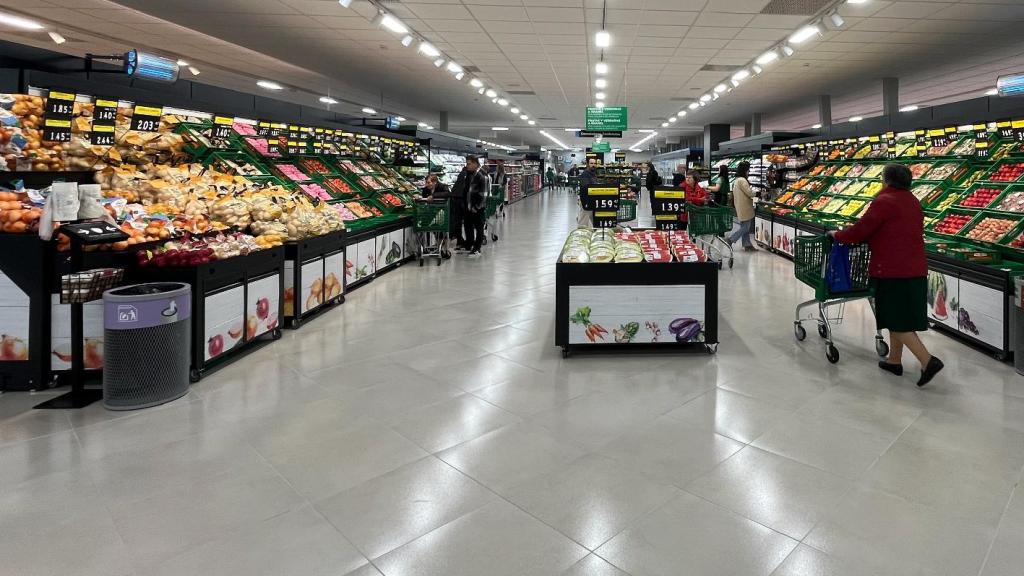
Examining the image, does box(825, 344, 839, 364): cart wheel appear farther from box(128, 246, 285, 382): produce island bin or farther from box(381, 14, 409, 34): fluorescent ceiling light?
box(381, 14, 409, 34): fluorescent ceiling light

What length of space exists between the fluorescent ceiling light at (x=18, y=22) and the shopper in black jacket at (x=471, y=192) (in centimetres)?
724

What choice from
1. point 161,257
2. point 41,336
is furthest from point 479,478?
point 41,336

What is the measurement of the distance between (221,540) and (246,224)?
155 inches

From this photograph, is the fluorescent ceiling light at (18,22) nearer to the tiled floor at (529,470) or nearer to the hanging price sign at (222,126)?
the hanging price sign at (222,126)

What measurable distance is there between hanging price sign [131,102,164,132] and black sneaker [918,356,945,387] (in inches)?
266

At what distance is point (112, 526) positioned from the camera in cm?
229

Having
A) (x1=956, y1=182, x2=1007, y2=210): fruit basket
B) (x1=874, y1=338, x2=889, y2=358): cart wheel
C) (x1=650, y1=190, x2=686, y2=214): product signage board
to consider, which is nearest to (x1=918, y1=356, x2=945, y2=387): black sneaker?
(x1=874, y1=338, x2=889, y2=358): cart wheel

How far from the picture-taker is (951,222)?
21.1ft

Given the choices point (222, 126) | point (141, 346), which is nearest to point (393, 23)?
point (222, 126)

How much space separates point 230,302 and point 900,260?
503 cm

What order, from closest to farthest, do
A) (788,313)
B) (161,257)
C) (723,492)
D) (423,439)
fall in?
(723,492) → (423,439) → (161,257) → (788,313)

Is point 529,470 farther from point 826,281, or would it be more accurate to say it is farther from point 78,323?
point 826,281

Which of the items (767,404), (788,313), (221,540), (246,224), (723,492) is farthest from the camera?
(788,313)

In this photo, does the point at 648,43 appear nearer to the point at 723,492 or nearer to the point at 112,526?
the point at 723,492
